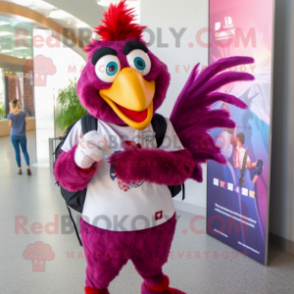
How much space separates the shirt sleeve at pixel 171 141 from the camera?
61.7 inches

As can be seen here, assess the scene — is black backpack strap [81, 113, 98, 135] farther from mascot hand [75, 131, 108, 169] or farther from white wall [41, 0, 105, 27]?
white wall [41, 0, 105, 27]

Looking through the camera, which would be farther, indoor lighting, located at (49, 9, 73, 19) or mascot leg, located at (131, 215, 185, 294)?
indoor lighting, located at (49, 9, 73, 19)

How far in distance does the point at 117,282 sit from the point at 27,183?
346 cm

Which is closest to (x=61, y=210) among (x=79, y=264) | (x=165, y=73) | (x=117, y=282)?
(x=79, y=264)

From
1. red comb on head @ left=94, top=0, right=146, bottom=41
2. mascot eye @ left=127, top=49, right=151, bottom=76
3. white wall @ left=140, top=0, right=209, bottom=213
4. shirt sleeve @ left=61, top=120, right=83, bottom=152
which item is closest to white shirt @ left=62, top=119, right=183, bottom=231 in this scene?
shirt sleeve @ left=61, top=120, right=83, bottom=152

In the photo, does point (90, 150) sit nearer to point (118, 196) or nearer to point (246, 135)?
point (118, 196)

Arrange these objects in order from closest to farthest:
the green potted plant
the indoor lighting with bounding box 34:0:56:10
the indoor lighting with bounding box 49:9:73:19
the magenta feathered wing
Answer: the magenta feathered wing
the green potted plant
the indoor lighting with bounding box 34:0:56:10
the indoor lighting with bounding box 49:9:73:19

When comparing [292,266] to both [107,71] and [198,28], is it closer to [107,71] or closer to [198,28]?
[107,71]

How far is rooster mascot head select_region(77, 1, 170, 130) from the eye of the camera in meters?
1.39

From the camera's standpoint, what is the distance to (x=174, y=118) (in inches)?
68.3

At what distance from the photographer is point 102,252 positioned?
152 centimetres

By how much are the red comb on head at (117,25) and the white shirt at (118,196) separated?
41 cm

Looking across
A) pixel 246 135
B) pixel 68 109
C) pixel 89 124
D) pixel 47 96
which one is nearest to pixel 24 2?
pixel 47 96

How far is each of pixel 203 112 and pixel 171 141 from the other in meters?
0.26
